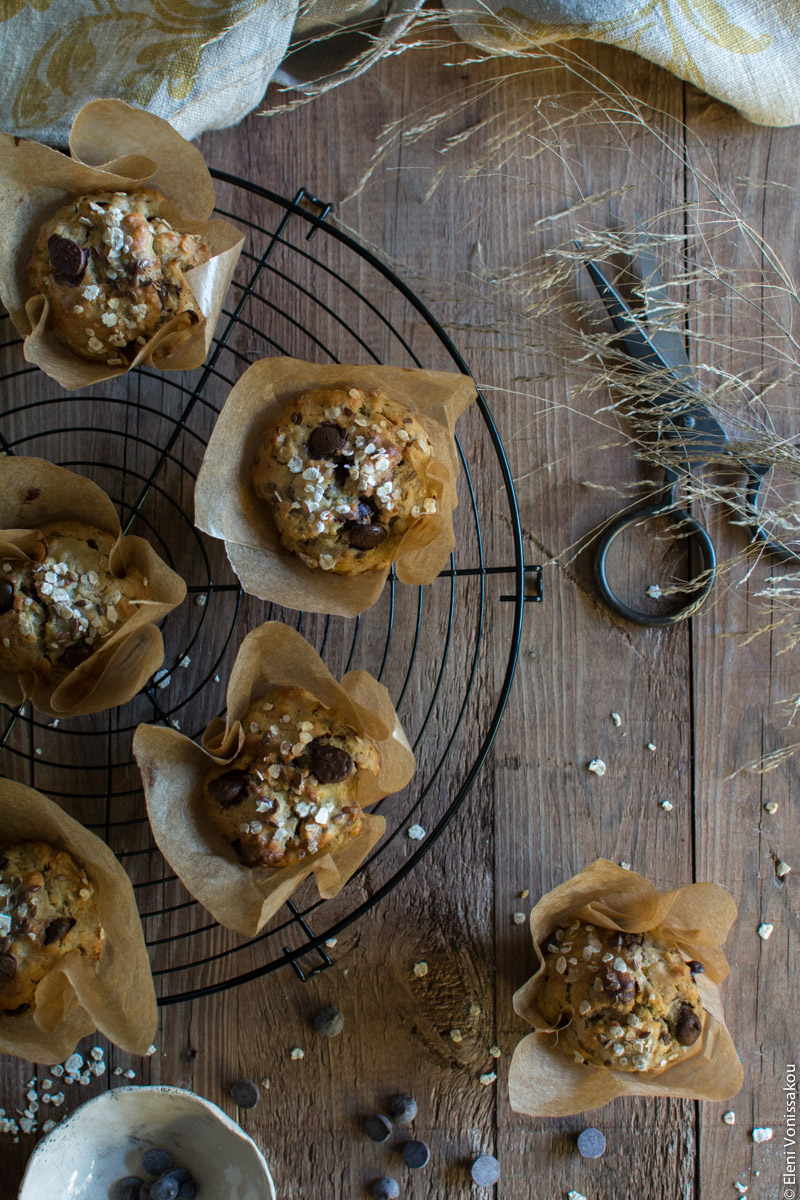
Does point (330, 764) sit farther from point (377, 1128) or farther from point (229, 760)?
point (377, 1128)

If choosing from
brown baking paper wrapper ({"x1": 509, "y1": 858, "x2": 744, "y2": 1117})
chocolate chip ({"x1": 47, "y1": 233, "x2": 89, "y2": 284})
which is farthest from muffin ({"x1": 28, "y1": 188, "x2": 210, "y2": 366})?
brown baking paper wrapper ({"x1": 509, "y1": 858, "x2": 744, "y2": 1117})

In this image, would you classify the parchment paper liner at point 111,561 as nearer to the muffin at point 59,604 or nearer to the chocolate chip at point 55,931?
the muffin at point 59,604

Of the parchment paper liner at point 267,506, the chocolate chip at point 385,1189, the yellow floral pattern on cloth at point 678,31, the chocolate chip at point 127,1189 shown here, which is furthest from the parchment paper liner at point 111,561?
the yellow floral pattern on cloth at point 678,31

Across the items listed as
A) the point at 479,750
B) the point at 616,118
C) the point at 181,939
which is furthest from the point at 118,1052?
the point at 616,118

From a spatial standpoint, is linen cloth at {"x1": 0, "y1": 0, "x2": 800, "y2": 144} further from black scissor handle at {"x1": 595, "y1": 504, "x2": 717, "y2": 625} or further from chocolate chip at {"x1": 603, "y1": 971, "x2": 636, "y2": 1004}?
chocolate chip at {"x1": 603, "y1": 971, "x2": 636, "y2": 1004}

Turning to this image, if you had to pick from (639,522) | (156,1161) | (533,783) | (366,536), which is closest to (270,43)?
(366,536)

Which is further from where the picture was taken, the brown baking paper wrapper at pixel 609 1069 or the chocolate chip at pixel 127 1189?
the chocolate chip at pixel 127 1189

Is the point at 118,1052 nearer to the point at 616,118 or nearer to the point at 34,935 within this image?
the point at 34,935

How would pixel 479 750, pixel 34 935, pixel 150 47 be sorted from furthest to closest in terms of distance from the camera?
pixel 479 750
pixel 150 47
pixel 34 935
